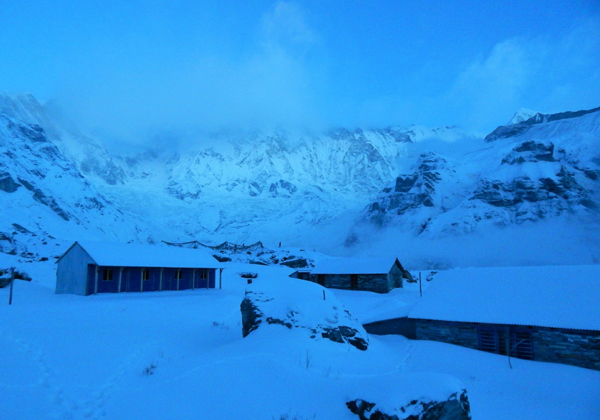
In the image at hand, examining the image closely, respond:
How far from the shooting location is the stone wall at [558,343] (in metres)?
14.2

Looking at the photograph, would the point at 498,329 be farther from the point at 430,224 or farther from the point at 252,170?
the point at 252,170

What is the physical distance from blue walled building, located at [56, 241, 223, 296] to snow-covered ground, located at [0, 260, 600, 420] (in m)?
9.74

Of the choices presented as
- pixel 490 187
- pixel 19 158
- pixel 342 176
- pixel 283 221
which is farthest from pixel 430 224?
pixel 19 158

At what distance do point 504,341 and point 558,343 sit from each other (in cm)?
203

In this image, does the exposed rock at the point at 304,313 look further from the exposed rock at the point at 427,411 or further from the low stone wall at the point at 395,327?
the low stone wall at the point at 395,327

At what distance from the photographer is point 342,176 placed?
192 metres

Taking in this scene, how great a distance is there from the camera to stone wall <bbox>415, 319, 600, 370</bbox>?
46.7 feet

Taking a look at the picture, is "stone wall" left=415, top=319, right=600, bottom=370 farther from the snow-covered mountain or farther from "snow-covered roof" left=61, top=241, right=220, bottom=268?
the snow-covered mountain

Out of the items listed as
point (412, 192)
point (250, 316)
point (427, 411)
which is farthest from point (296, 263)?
point (412, 192)

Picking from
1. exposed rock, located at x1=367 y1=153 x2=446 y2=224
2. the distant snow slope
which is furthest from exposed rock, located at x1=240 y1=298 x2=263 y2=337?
exposed rock, located at x1=367 y1=153 x2=446 y2=224

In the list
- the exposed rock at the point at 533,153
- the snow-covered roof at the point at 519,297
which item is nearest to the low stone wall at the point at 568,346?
the snow-covered roof at the point at 519,297

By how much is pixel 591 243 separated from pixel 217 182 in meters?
148

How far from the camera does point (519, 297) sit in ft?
58.2

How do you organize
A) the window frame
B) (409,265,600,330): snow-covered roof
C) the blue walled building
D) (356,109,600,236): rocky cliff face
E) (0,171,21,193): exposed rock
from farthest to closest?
(356,109,600,236): rocky cliff face → (0,171,21,193): exposed rock → the window frame → the blue walled building → (409,265,600,330): snow-covered roof
